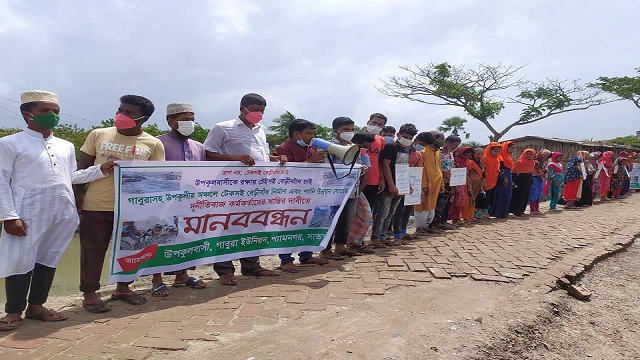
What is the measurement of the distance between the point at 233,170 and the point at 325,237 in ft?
4.49

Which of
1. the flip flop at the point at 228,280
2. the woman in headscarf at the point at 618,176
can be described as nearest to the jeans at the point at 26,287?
the flip flop at the point at 228,280

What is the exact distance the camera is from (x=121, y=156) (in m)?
3.41

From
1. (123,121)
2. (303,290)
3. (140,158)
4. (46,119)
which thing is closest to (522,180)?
(303,290)

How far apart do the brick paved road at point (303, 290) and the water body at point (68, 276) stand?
346 centimetres

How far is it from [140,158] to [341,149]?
1.97m

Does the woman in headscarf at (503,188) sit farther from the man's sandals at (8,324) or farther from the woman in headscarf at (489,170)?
the man's sandals at (8,324)

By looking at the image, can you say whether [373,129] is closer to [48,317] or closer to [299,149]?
[299,149]

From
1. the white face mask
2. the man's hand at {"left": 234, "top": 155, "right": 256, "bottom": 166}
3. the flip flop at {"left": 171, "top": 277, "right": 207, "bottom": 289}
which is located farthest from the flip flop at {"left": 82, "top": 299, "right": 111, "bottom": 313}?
the man's hand at {"left": 234, "top": 155, "right": 256, "bottom": 166}

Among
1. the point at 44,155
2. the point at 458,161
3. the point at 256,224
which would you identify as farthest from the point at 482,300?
the point at 458,161

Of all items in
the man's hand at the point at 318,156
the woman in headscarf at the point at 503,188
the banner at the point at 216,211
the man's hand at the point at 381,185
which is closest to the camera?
the banner at the point at 216,211

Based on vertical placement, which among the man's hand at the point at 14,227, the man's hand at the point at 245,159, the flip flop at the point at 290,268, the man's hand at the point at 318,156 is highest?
the man's hand at the point at 318,156

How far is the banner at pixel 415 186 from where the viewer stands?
6.15 metres

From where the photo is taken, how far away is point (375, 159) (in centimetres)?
549

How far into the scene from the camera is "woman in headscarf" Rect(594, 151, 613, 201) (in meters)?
11.7
